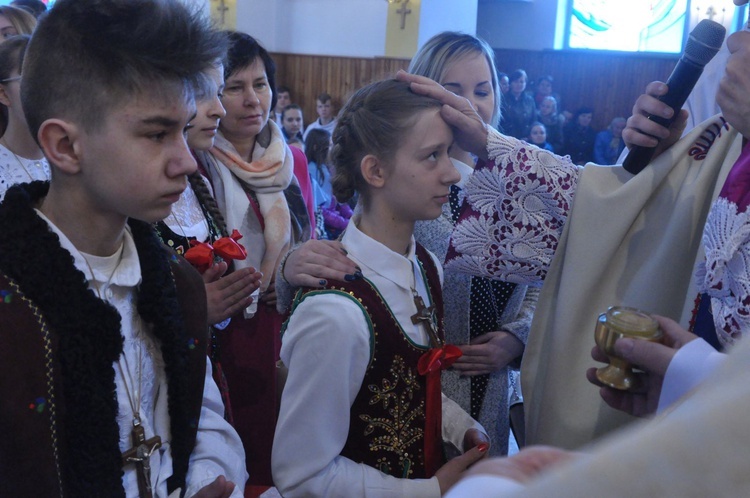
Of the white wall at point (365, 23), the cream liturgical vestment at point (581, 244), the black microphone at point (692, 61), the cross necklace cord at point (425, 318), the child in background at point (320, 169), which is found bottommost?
the child in background at point (320, 169)

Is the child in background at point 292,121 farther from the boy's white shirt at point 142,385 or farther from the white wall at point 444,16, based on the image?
the boy's white shirt at point 142,385

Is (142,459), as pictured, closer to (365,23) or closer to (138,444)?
(138,444)

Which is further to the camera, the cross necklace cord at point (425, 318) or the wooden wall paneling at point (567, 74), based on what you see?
the wooden wall paneling at point (567, 74)

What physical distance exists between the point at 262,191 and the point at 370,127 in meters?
1.01

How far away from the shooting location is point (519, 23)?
14.3 metres

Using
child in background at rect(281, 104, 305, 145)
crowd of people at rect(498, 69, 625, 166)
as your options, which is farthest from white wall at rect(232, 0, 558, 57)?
child in background at rect(281, 104, 305, 145)

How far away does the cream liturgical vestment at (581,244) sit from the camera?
160 cm

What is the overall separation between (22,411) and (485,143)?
1218mm

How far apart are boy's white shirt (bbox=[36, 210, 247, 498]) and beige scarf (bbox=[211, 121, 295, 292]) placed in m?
1.11

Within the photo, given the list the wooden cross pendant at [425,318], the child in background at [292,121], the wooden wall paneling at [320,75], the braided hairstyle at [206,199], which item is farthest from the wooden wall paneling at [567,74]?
the wooden cross pendant at [425,318]

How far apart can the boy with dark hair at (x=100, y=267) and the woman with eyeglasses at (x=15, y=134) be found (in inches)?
39.6

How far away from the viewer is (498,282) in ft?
6.82

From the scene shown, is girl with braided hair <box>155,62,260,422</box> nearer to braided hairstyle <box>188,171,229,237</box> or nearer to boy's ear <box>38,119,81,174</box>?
braided hairstyle <box>188,171,229,237</box>

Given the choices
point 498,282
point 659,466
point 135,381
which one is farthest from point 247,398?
point 659,466
